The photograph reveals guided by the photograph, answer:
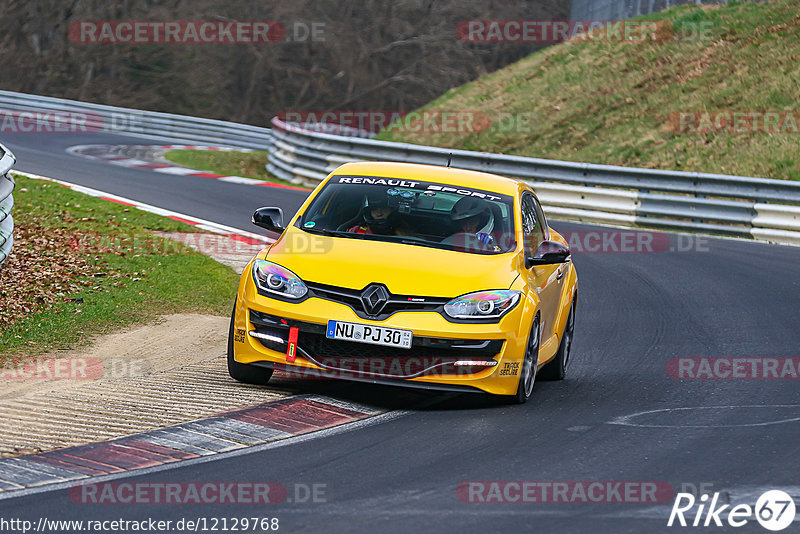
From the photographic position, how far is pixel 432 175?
901cm

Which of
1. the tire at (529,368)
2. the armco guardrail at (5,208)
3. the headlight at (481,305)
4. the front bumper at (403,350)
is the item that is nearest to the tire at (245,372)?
the front bumper at (403,350)

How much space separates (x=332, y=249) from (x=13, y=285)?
4.33 metres

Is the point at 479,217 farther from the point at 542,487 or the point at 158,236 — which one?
the point at 158,236

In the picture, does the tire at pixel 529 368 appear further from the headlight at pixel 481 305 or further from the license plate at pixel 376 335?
the license plate at pixel 376 335

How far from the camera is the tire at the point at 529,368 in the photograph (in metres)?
7.83

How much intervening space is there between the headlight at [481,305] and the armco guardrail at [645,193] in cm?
1281

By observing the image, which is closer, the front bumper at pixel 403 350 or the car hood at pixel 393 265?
the front bumper at pixel 403 350

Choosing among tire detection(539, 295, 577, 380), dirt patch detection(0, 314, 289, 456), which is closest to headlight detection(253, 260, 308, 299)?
dirt patch detection(0, 314, 289, 456)

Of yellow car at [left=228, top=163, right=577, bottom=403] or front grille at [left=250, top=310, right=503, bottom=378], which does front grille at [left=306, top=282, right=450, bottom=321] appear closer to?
yellow car at [left=228, top=163, right=577, bottom=403]

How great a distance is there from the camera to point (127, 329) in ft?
33.6

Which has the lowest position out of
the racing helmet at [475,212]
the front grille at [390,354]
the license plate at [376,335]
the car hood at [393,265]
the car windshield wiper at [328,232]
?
the front grille at [390,354]

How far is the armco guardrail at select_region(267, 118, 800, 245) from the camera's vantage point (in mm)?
19688

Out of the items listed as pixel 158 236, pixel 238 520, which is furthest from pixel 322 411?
pixel 158 236

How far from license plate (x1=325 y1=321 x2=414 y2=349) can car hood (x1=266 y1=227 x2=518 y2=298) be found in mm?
276
